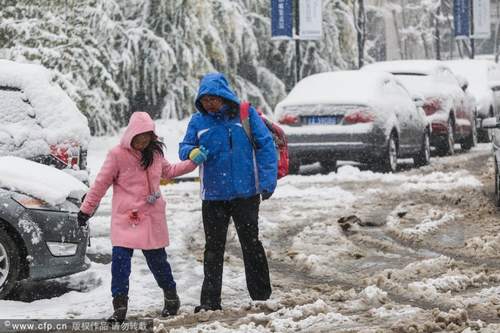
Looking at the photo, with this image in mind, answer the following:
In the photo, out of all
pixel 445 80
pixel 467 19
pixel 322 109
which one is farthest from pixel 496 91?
pixel 467 19

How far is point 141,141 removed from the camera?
6551 millimetres

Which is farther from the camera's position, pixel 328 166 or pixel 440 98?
pixel 440 98

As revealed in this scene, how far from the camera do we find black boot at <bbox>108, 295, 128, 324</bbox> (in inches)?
252

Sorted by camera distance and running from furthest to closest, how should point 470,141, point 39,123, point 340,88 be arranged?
point 470,141 < point 340,88 < point 39,123

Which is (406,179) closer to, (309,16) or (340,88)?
(340,88)

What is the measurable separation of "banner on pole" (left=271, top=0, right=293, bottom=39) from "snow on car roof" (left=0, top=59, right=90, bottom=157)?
13.5 m

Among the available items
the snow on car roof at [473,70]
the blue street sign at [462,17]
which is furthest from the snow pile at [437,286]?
the blue street sign at [462,17]

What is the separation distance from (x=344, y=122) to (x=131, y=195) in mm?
9031

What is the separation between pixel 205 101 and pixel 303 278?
6.52 feet

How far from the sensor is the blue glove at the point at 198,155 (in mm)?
6625

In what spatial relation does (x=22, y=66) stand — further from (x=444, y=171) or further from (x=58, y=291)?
(x=444, y=171)

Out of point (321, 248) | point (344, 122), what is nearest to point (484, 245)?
point (321, 248)

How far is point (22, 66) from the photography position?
10.5m

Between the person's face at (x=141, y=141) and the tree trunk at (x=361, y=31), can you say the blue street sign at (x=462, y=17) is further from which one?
the person's face at (x=141, y=141)
